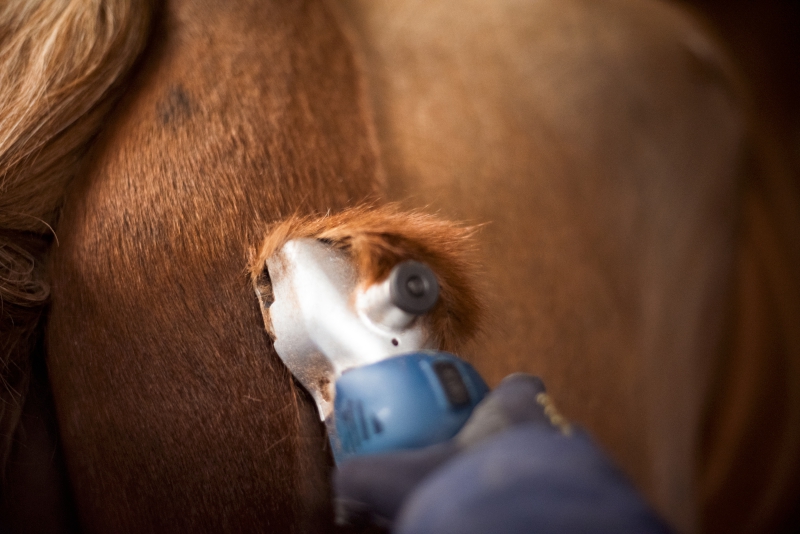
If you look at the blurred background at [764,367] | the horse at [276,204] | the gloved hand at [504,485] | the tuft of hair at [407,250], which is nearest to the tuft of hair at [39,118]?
the horse at [276,204]

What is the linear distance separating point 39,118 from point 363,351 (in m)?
0.27

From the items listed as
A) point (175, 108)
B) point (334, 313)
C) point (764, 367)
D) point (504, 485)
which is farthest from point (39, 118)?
point (764, 367)

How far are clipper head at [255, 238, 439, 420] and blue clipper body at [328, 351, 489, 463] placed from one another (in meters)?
0.02

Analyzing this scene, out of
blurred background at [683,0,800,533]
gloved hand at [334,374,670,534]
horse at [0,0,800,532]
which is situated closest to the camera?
gloved hand at [334,374,670,534]

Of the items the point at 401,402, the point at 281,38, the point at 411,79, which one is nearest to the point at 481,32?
the point at 411,79

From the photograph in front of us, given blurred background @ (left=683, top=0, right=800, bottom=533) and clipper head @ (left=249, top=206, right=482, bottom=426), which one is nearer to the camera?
clipper head @ (left=249, top=206, right=482, bottom=426)

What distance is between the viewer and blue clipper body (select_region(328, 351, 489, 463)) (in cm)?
26

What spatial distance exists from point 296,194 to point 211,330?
11cm

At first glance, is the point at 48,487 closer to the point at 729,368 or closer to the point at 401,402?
the point at 401,402

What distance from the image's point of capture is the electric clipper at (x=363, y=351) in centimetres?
26

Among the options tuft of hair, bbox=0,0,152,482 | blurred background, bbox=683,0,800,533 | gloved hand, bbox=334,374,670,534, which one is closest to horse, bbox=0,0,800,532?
tuft of hair, bbox=0,0,152,482

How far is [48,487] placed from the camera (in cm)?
39

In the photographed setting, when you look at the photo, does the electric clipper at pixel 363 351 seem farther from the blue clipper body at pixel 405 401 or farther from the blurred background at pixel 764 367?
the blurred background at pixel 764 367

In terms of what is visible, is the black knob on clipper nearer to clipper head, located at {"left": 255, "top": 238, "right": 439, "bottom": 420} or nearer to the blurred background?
clipper head, located at {"left": 255, "top": 238, "right": 439, "bottom": 420}
